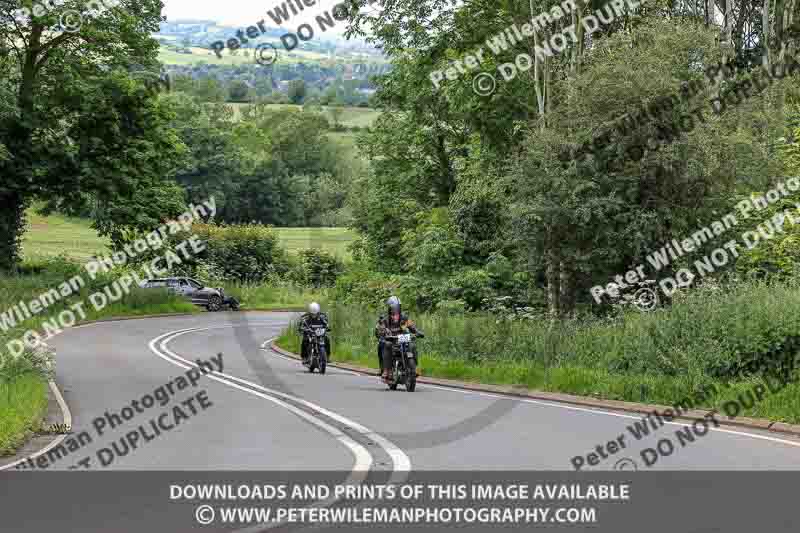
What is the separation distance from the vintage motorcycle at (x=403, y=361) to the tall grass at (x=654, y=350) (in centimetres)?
205

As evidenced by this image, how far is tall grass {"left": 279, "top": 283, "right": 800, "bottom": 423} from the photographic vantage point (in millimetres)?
17781

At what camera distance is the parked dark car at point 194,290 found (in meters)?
60.9

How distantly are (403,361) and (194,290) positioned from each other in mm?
41015

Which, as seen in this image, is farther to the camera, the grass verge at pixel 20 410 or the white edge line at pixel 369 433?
the grass verge at pixel 20 410

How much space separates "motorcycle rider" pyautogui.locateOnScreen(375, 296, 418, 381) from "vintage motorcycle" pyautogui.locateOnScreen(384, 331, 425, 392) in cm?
9

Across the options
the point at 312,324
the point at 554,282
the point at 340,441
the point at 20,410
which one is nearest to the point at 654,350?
the point at 340,441

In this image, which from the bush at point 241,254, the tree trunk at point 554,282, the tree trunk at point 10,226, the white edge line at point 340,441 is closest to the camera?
the white edge line at point 340,441

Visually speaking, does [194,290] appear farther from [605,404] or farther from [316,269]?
[605,404]

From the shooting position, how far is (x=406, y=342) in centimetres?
2172

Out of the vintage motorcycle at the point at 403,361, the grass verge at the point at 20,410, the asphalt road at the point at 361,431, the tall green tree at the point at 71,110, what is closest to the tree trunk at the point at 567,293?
the asphalt road at the point at 361,431

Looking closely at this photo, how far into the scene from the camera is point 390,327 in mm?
22344

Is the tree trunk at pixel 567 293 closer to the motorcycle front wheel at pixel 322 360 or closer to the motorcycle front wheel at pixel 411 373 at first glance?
the motorcycle front wheel at pixel 322 360

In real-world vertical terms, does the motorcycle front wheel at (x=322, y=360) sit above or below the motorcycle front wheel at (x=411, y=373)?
below

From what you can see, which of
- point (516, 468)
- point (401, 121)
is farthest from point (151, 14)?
point (516, 468)
